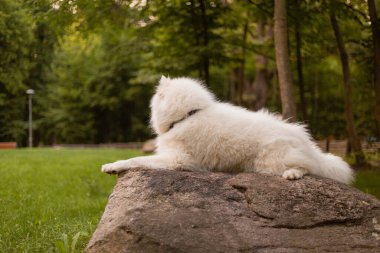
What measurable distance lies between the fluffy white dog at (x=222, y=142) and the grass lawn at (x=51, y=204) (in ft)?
3.86

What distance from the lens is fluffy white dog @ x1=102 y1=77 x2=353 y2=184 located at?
4.38m

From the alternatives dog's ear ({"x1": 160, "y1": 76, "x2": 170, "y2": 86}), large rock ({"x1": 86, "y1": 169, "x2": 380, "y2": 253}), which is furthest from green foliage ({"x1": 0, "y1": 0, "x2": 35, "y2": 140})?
large rock ({"x1": 86, "y1": 169, "x2": 380, "y2": 253})

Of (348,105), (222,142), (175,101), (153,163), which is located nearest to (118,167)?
(153,163)

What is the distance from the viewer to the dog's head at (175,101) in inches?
186

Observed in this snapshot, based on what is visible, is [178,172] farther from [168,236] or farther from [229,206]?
[168,236]

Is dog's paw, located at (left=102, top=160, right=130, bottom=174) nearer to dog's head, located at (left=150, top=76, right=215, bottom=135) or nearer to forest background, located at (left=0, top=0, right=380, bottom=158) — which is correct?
dog's head, located at (left=150, top=76, right=215, bottom=135)

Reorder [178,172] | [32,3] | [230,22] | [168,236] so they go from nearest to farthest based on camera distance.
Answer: [168,236]
[178,172]
[32,3]
[230,22]

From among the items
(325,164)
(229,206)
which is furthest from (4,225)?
(325,164)

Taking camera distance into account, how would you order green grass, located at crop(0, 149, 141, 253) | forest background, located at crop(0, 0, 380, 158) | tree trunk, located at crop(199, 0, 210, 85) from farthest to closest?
tree trunk, located at crop(199, 0, 210, 85) < forest background, located at crop(0, 0, 380, 158) < green grass, located at crop(0, 149, 141, 253)

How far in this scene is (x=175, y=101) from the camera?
187 inches

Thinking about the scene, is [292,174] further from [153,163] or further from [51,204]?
[51,204]

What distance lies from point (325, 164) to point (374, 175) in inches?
199

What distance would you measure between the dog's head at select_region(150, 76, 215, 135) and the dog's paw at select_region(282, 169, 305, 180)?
1.13 m

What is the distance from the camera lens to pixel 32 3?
7.55m
